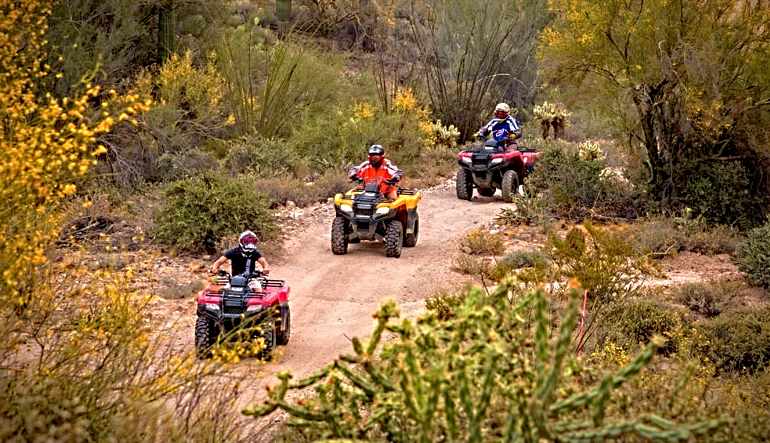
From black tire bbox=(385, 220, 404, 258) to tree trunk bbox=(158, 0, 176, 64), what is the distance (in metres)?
8.10

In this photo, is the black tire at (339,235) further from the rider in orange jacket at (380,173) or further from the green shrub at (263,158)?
the green shrub at (263,158)

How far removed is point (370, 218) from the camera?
12.1m

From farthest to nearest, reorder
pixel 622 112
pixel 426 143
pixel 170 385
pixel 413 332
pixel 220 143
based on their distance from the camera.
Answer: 1. pixel 426 143
2. pixel 220 143
3. pixel 622 112
4. pixel 170 385
5. pixel 413 332

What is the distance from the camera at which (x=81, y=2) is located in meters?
15.7

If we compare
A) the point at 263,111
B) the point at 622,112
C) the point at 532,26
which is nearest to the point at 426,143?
the point at 263,111

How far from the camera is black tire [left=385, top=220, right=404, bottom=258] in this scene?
12.2 meters

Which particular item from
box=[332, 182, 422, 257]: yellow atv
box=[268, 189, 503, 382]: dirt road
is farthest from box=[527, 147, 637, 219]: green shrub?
box=[332, 182, 422, 257]: yellow atv

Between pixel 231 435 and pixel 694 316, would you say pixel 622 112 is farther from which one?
pixel 231 435

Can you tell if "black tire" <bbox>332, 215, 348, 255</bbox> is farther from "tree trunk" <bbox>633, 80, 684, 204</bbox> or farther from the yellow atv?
"tree trunk" <bbox>633, 80, 684, 204</bbox>

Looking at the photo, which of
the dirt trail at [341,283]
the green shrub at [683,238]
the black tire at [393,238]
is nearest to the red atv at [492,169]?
the dirt trail at [341,283]

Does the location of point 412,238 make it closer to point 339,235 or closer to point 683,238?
point 339,235

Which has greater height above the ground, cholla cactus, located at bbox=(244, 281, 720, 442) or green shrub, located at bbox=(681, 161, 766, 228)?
cholla cactus, located at bbox=(244, 281, 720, 442)

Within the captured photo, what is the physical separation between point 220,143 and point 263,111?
131cm

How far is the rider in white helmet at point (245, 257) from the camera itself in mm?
8930
